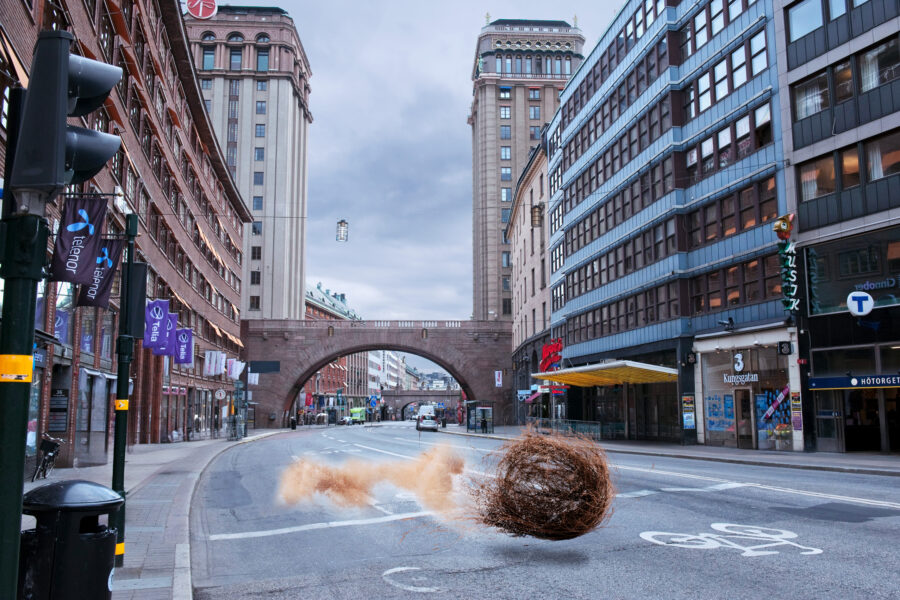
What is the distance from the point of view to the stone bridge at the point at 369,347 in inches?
2793

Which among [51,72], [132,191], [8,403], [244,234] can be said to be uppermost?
[244,234]

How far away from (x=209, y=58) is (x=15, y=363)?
9213cm

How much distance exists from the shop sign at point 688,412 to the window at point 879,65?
13.6 meters

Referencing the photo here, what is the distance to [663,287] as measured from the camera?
33.8m

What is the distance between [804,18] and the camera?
25719 millimetres

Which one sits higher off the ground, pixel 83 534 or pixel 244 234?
pixel 244 234

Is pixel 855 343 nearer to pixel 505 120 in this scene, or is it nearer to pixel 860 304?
pixel 860 304

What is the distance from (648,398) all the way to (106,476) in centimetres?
2569

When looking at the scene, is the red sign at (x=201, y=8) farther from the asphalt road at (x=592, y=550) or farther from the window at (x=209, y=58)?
the window at (x=209, y=58)

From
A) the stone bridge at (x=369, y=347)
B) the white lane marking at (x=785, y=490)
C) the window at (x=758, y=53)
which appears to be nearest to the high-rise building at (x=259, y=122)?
the stone bridge at (x=369, y=347)

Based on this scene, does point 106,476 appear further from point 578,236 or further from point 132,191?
point 578,236

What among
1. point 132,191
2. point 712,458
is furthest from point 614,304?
point 132,191

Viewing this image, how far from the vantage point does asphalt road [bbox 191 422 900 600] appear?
6.69 metres

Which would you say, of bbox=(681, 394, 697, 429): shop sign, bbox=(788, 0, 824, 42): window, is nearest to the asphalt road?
bbox=(681, 394, 697, 429): shop sign
